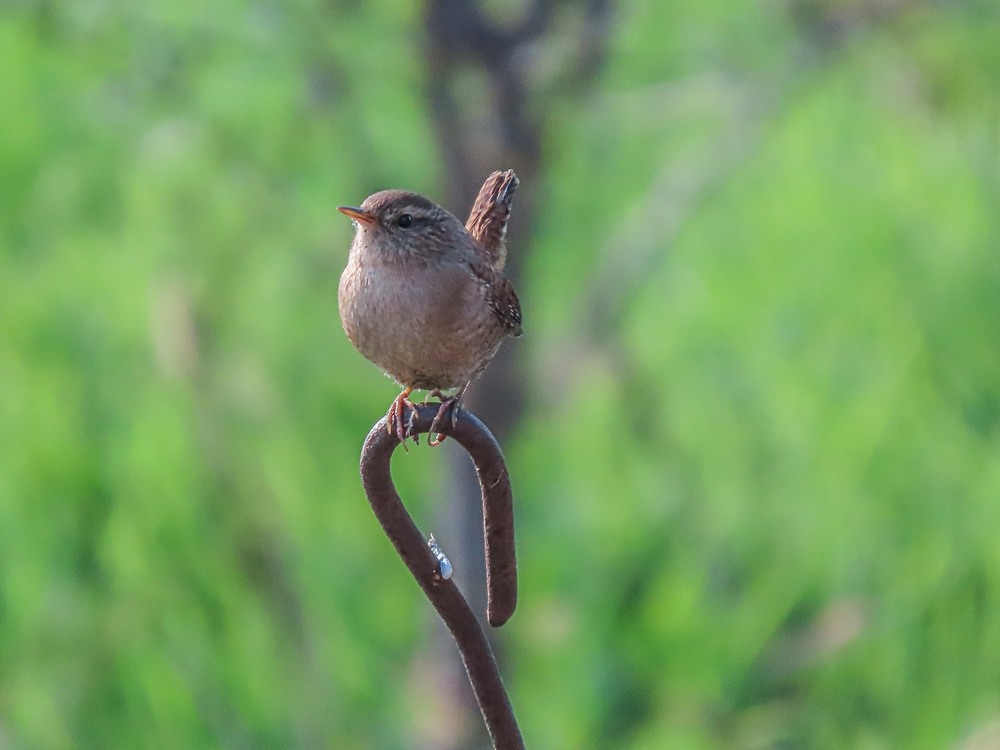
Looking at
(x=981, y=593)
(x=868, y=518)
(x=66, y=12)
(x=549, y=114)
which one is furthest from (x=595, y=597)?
(x=66, y=12)

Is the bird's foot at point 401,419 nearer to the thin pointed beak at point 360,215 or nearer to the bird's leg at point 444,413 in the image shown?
the bird's leg at point 444,413

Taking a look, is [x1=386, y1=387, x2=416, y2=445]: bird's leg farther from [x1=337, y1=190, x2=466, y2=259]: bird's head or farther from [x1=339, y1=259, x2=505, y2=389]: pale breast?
[x1=337, y1=190, x2=466, y2=259]: bird's head

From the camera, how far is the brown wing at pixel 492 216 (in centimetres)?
210

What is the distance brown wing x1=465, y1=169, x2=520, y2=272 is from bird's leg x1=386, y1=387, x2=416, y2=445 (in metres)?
0.38

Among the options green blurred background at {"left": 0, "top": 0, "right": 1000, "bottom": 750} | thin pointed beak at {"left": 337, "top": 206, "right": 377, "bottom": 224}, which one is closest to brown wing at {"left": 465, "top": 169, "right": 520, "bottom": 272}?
thin pointed beak at {"left": 337, "top": 206, "right": 377, "bottom": 224}

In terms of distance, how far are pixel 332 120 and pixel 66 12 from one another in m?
0.72

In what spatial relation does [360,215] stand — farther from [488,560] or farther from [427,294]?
[488,560]

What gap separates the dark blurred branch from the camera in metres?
1.58

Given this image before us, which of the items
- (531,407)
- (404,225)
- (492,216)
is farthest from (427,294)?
(531,407)

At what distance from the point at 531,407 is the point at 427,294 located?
6.70ft

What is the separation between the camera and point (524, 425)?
380 cm

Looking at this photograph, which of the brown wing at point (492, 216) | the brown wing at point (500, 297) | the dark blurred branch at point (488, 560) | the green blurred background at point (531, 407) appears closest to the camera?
the dark blurred branch at point (488, 560)

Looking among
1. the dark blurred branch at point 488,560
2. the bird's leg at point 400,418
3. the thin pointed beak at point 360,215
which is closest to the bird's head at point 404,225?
the thin pointed beak at point 360,215

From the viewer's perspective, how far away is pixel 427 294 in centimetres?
184
